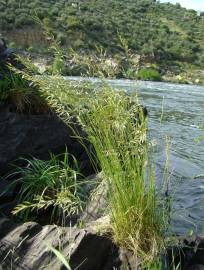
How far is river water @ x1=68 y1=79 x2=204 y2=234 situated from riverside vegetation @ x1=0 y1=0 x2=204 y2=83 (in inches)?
831

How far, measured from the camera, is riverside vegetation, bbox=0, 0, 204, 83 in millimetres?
48688

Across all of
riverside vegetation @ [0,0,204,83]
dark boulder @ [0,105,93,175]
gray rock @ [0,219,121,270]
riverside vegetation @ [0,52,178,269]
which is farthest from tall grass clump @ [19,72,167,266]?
riverside vegetation @ [0,0,204,83]

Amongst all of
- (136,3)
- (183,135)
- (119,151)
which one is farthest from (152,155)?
(136,3)

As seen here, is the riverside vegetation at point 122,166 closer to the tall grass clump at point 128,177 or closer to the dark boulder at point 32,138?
the tall grass clump at point 128,177

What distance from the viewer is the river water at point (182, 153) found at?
5863 mm

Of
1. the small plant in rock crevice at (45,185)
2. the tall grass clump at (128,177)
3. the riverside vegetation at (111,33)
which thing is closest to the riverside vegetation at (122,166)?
the tall grass clump at (128,177)

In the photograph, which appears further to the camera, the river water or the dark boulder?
the river water

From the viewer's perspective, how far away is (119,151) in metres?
3.79

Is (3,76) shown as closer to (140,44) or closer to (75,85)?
(75,85)

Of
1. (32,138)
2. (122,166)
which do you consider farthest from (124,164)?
(32,138)

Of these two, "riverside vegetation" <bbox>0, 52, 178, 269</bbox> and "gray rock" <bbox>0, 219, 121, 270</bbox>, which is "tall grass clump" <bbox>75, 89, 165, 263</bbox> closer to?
"riverside vegetation" <bbox>0, 52, 178, 269</bbox>

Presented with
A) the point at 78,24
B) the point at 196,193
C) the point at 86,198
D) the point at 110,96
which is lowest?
the point at 78,24

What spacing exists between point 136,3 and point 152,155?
7982 centimetres

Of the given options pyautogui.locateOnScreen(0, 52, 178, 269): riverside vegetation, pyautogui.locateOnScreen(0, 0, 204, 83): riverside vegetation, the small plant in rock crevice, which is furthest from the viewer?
pyautogui.locateOnScreen(0, 0, 204, 83): riverside vegetation
